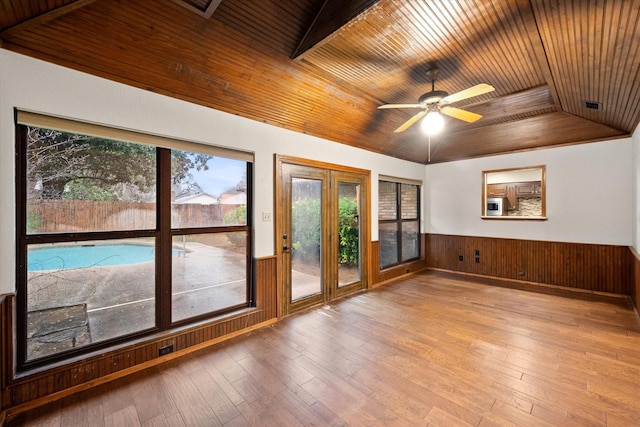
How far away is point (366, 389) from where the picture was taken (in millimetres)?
2068

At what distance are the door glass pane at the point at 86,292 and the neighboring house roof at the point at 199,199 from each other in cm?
47

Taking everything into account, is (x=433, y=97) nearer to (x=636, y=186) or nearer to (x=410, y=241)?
(x=636, y=186)

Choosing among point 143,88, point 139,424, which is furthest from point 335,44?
point 139,424

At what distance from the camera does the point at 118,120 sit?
2.27 metres

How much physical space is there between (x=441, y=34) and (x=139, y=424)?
3.71 m

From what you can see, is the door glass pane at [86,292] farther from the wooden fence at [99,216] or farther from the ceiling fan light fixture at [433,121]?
the ceiling fan light fixture at [433,121]

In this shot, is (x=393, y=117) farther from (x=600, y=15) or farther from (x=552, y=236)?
(x=552, y=236)

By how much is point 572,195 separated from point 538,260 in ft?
4.10

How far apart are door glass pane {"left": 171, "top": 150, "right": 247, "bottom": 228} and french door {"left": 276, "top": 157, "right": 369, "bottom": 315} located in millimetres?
501

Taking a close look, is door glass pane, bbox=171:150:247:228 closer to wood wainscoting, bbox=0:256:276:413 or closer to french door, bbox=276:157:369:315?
french door, bbox=276:157:369:315

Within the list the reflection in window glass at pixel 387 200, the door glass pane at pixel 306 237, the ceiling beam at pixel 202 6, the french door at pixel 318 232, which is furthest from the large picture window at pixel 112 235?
the reflection in window glass at pixel 387 200

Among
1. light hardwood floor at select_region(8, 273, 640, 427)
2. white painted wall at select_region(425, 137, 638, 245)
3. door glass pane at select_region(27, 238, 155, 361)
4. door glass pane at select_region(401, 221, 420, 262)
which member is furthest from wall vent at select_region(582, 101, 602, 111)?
door glass pane at select_region(27, 238, 155, 361)

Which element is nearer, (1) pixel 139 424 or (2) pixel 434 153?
(1) pixel 139 424

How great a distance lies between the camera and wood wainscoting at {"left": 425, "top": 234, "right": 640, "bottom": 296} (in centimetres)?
Result: 424
